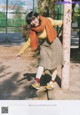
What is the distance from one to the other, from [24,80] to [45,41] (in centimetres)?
148

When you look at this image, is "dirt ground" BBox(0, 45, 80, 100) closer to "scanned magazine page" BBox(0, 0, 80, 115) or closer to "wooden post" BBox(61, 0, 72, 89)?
"scanned magazine page" BBox(0, 0, 80, 115)

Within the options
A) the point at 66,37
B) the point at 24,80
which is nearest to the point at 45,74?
the point at 24,80

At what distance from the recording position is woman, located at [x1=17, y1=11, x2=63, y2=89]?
17.1 ft

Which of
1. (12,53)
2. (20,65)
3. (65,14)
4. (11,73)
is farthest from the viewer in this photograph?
(12,53)

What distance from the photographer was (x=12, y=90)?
600 centimetres

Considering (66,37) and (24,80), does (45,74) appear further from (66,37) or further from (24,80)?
(66,37)

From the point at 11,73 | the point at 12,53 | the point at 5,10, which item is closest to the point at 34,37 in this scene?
the point at 11,73

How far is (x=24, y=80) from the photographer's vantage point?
22.4 ft

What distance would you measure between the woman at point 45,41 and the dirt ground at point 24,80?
0.29m

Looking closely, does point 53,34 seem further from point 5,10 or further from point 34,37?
point 5,10

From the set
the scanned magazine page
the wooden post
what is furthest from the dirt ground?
the wooden post

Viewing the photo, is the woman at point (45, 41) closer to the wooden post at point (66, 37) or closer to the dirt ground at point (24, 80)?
the wooden post at point (66, 37)
